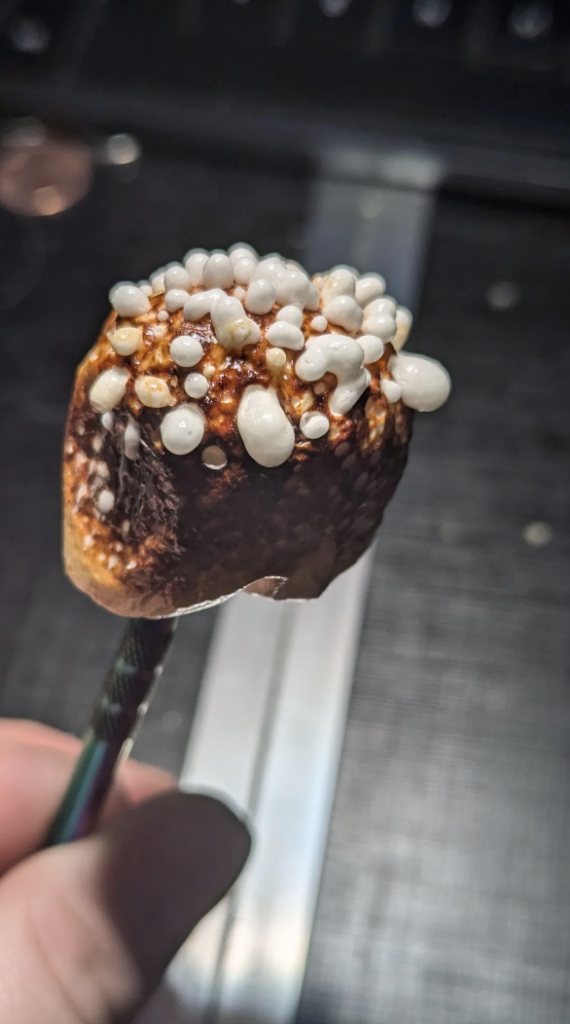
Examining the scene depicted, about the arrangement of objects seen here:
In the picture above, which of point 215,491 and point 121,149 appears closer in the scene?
point 215,491

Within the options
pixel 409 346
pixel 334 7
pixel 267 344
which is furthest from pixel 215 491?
pixel 334 7

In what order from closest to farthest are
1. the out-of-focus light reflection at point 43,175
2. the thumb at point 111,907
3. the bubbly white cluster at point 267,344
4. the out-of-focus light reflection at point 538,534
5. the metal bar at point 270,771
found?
the bubbly white cluster at point 267,344, the thumb at point 111,907, the metal bar at point 270,771, the out-of-focus light reflection at point 538,534, the out-of-focus light reflection at point 43,175

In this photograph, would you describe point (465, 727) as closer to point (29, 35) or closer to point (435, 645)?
point (435, 645)

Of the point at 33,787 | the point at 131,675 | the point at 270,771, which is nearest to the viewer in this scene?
the point at 131,675

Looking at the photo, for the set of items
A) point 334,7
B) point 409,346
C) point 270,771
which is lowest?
point 270,771

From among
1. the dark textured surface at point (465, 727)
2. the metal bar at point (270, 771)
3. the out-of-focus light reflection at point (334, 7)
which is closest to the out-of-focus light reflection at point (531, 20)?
the out-of-focus light reflection at point (334, 7)

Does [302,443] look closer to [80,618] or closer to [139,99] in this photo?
[80,618]

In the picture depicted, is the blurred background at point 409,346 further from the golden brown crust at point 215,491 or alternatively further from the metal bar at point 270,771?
the golden brown crust at point 215,491

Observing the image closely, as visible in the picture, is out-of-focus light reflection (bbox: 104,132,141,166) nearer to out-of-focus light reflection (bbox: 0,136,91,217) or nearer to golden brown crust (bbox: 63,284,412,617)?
out-of-focus light reflection (bbox: 0,136,91,217)
